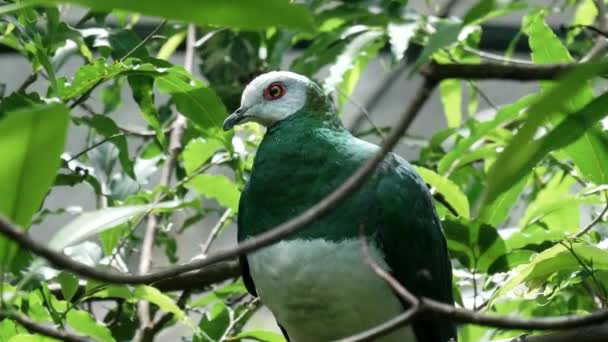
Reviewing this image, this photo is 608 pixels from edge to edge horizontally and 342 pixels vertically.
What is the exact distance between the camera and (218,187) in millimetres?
1989

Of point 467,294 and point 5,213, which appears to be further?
point 467,294

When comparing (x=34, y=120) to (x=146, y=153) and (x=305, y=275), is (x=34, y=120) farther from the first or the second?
(x=146, y=153)

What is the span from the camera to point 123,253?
226 cm

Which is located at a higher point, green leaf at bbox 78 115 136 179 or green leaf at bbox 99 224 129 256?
green leaf at bbox 78 115 136 179

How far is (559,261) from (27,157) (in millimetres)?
812

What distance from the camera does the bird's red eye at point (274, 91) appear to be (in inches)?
71.7

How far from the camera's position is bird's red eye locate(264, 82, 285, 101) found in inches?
71.7

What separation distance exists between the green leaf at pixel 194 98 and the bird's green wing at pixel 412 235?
28cm

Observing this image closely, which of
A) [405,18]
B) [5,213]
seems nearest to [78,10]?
[405,18]

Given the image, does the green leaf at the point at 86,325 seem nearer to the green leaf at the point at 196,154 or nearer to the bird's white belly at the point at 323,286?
the bird's white belly at the point at 323,286

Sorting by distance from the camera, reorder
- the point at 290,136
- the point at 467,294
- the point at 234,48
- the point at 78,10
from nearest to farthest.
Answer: the point at 290,136
the point at 467,294
the point at 234,48
the point at 78,10

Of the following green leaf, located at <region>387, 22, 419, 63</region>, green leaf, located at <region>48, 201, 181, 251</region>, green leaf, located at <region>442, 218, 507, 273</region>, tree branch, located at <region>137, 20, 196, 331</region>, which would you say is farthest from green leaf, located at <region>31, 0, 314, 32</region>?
tree branch, located at <region>137, 20, 196, 331</region>

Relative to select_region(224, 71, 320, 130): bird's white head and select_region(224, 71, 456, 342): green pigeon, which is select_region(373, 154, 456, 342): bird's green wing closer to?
select_region(224, 71, 456, 342): green pigeon

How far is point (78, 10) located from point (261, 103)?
105 inches
